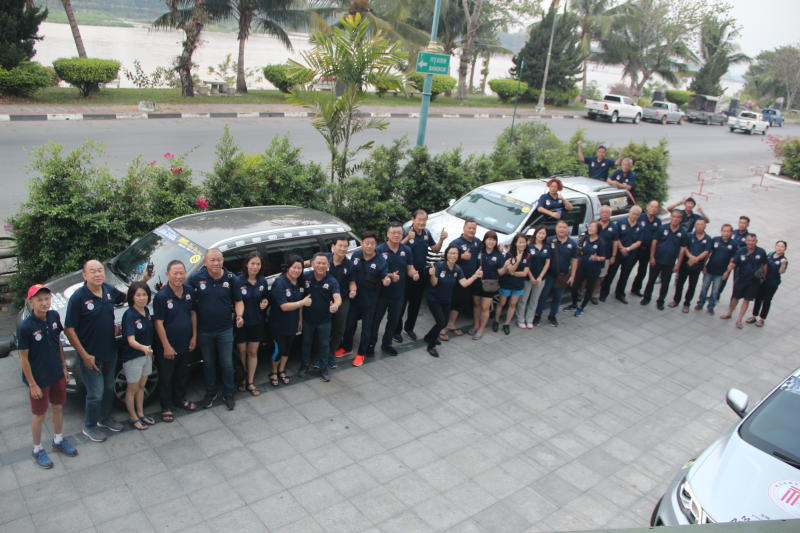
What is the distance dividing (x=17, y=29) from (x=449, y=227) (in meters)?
16.9

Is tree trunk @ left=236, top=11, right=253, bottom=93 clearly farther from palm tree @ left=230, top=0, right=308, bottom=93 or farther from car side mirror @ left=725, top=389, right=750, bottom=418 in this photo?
car side mirror @ left=725, top=389, right=750, bottom=418

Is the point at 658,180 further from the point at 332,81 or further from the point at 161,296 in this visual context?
the point at 161,296

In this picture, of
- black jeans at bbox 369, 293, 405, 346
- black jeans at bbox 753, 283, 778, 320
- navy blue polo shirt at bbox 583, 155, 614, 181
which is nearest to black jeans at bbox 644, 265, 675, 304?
black jeans at bbox 753, 283, 778, 320

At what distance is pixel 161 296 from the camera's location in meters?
5.79

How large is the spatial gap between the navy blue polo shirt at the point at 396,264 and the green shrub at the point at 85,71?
18590 millimetres

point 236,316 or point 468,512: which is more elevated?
point 236,316

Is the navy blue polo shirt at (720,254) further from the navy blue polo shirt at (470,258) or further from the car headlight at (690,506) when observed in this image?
the car headlight at (690,506)

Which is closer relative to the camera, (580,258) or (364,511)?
(364,511)

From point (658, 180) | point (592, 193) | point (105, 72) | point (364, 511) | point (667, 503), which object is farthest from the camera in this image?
point (105, 72)

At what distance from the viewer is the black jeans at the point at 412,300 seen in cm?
802

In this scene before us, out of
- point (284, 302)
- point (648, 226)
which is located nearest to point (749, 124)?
point (648, 226)

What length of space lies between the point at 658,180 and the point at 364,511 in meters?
12.5

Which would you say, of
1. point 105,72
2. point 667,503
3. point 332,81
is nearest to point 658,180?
point 332,81

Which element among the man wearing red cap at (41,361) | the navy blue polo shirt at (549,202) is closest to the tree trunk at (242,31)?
the navy blue polo shirt at (549,202)
